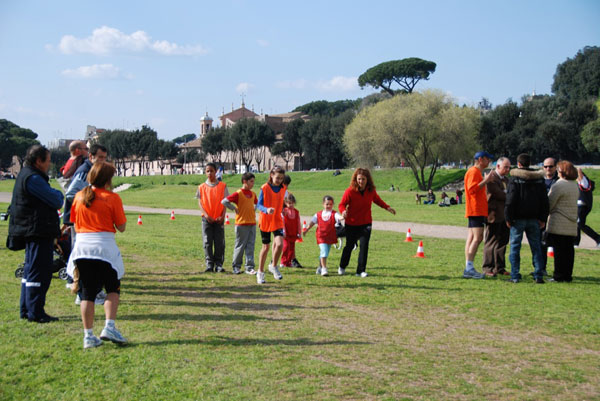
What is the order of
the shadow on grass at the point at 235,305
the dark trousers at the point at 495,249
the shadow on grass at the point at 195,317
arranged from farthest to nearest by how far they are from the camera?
the dark trousers at the point at 495,249 < the shadow on grass at the point at 235,305 < the shadow on grass at the point at 195,317

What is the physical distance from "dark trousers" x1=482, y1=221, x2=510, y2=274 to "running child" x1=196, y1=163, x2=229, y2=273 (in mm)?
4846

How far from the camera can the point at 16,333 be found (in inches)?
238

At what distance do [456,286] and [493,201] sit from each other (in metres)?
1.97

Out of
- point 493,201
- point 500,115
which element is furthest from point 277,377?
point 500,115

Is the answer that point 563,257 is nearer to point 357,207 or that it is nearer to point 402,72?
point 357,207

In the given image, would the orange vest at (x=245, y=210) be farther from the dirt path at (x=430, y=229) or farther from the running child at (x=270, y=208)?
the dirt path at (x=430, y=229)

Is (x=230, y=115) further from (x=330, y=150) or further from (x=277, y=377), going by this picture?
(x=277, y=377)

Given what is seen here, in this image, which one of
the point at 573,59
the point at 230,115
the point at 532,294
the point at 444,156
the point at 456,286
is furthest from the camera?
the point at 230,115

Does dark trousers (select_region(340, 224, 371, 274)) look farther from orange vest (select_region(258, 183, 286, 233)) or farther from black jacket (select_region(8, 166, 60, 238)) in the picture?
black jacket (select_region(8, 166, 60, 238))

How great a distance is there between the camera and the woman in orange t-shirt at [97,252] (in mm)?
5539

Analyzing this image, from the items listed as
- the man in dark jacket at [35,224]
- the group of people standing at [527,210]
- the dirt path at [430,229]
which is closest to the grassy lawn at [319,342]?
the man in dark jacket at [35,224]

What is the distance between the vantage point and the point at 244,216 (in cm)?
1002

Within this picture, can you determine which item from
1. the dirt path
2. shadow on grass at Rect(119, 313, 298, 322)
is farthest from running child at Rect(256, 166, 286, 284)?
the dirt path

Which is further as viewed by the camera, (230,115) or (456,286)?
(230,115)
